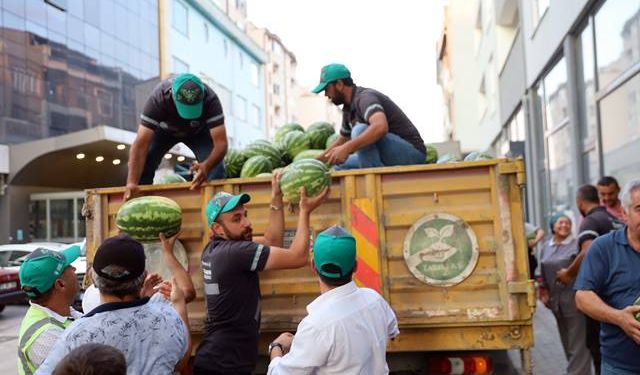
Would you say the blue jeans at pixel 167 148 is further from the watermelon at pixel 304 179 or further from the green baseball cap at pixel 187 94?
the watermelon at pixel 304 179

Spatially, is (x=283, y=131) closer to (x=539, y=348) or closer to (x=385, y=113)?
(x=385, y=113)

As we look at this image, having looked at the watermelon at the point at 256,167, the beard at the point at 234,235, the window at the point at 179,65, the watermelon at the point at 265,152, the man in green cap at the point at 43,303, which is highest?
the window at the point at 179,65

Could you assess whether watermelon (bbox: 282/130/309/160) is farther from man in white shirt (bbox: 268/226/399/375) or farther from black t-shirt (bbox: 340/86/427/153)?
man in white shirt (bbox: 268/226/399/375)

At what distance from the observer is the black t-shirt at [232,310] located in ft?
12.2

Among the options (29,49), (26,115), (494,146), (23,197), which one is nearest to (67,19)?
(29,49)

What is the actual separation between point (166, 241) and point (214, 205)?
2.13ft

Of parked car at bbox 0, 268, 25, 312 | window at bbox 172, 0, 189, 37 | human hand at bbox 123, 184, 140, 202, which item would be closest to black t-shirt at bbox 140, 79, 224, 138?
human hand at bbox 123, 184, 140, 202

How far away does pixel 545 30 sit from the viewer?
14.0 m

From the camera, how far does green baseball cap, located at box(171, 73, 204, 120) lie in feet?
16.1

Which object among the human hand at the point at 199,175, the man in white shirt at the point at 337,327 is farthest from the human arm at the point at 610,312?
the human hand at the point at 199,175

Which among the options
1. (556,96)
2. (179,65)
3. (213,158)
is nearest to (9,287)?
(213,158)

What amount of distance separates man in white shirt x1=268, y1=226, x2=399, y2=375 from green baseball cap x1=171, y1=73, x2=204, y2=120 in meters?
2.40

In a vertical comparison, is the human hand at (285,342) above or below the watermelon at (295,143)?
below

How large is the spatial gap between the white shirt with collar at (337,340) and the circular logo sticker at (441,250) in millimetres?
1244
